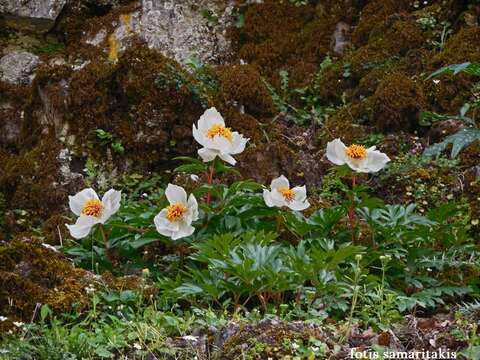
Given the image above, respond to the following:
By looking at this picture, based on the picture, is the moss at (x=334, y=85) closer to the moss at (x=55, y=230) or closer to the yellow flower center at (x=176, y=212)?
the moss at (x=55, y=230)

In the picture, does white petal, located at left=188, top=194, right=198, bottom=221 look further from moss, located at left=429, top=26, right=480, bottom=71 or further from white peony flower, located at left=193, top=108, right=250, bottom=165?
moss, located at left=429, top=26, right=480, bottom=71

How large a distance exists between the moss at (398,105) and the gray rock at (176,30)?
2130 mm

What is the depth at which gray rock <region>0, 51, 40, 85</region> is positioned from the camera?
716 cm

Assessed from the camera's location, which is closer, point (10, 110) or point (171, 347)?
point (171, 347)

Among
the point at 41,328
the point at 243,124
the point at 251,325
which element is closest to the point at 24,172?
the point at 243,124

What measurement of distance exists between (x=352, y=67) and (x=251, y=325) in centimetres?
421

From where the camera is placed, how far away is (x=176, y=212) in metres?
3.38

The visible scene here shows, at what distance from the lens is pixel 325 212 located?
3.59m

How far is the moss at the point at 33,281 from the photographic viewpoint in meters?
2.95

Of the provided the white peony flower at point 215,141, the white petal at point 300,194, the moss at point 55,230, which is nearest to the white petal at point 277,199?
the white petal at point 300,194

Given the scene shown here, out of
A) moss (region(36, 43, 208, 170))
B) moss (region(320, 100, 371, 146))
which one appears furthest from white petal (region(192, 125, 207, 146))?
moss (region(320, 100, 371, 146))

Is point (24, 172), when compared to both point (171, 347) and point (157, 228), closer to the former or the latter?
point (157, 228)

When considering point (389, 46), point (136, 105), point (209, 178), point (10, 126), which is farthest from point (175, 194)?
point (10, 126)

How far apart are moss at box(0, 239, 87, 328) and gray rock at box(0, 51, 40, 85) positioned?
13.7ft
